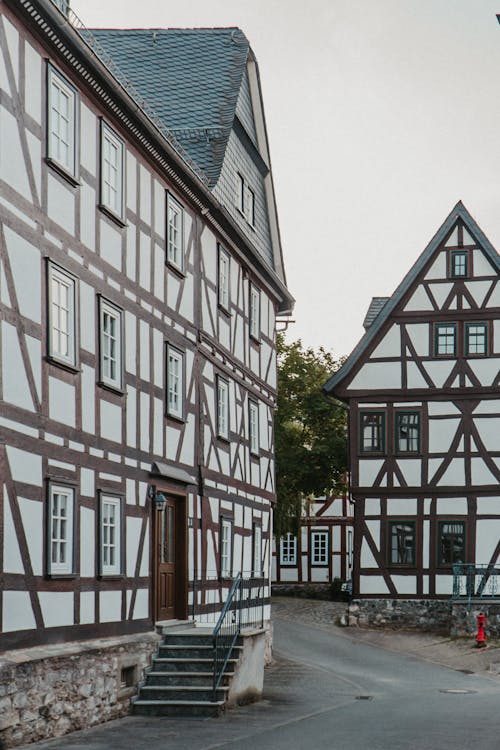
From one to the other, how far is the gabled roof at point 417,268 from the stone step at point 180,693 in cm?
2000

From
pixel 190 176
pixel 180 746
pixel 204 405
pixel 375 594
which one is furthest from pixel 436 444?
pixel 180 746

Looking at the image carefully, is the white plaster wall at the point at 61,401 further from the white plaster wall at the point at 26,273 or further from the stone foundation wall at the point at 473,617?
the stone foundation wall at the point at 473,617

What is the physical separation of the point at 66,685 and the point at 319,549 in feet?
150

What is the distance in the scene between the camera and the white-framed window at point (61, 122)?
53.6 feet

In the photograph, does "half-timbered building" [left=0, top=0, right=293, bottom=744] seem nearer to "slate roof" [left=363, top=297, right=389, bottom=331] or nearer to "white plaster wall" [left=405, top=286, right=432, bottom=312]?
"white plaster wall" [left=405, top=286, right=432, bottom=312]

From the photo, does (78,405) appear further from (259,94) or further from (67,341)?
(259,94)

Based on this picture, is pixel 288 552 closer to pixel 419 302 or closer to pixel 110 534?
pixel 419 302

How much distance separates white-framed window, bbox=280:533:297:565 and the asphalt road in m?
31.4

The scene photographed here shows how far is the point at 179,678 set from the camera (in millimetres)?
18828

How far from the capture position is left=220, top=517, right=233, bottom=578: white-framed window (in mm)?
25250

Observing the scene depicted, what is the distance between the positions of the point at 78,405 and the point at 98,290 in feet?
6.34

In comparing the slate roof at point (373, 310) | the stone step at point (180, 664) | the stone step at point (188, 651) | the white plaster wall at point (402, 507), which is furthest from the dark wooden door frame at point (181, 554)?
the slate roof at point (373, 310)

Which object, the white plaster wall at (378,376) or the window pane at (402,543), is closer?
the window pane at (402,543)

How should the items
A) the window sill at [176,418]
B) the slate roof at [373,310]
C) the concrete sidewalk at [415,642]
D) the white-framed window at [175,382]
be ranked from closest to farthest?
the window sill at [176,418] < the white-framed window at [175,382] < the concrete sidewalk at [415,642] < the slate roof at [373,310]
